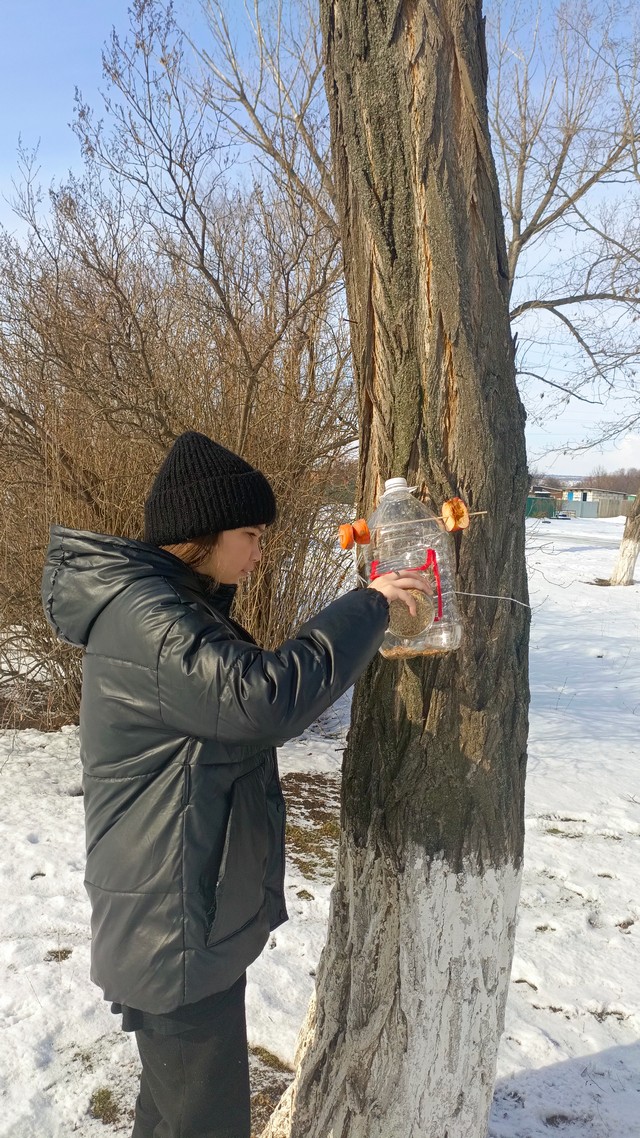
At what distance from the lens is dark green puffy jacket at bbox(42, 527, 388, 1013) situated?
1.37 meters

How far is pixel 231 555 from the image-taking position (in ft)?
5.49

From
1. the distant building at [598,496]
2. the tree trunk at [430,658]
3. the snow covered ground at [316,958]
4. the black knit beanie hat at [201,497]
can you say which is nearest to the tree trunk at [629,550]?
the snow covered ground at [316,958]

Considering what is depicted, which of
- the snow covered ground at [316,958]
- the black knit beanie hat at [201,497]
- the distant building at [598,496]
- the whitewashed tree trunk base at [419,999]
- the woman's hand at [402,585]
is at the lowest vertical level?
the snow covered ground at [316,958]

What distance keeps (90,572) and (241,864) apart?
639 mm

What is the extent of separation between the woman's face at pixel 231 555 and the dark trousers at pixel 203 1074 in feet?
2.80

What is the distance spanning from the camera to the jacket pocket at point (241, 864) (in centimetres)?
151

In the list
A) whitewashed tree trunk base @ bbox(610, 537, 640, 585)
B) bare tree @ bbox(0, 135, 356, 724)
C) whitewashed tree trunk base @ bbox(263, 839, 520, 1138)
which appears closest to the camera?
whitewashed tree trunk base @ bbox(263, 839, 520, 1138)

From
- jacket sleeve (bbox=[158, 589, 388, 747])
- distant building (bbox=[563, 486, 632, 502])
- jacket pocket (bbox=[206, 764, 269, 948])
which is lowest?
jacket pocket (bbox=[206, 764, 269, 948])

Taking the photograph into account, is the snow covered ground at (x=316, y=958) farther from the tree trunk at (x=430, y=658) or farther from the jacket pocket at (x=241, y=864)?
the jacket pocket at (x=241, y=864)

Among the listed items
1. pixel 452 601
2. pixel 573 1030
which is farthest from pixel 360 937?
pixel 573 1030

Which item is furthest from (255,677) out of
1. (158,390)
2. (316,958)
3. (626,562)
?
(626,562)

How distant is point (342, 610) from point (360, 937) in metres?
0.90

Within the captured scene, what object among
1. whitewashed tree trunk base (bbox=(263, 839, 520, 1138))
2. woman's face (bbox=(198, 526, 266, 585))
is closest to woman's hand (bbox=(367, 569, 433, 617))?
woman's face (bbox=(198, 526, 266, 585))

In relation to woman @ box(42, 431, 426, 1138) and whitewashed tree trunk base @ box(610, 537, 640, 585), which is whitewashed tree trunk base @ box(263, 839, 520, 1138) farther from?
whitewashed tree trunk base @ box(610, 537, 640, 585)
